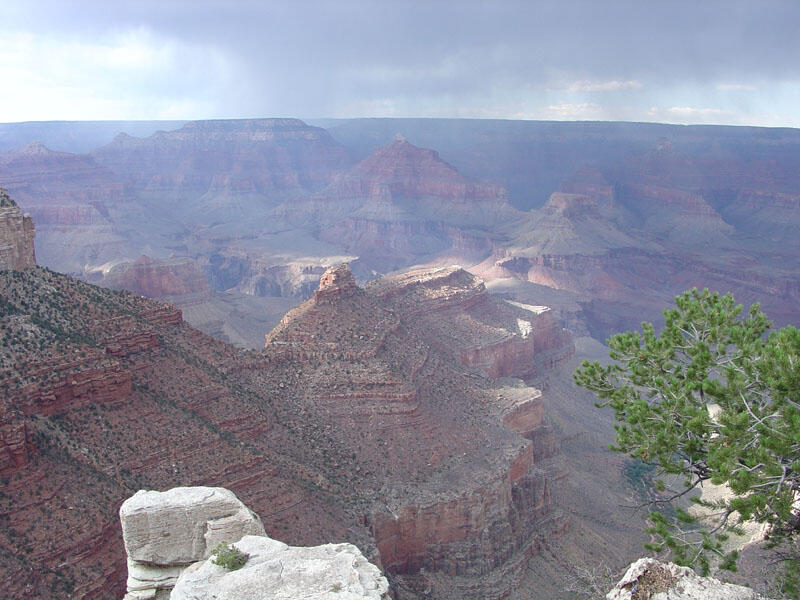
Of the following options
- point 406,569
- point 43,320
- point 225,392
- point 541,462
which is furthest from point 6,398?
point 541,462

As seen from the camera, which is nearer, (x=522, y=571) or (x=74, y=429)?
(x=74, y=429)

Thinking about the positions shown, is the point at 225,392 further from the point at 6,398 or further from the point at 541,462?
the point at 541,462

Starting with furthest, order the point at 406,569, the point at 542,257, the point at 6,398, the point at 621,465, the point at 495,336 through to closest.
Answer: the point at 542,257, the point at 495,336, the point at 621,465, the point at 406,569, the point at 6,398

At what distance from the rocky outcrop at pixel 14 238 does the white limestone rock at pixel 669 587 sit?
96.8ft

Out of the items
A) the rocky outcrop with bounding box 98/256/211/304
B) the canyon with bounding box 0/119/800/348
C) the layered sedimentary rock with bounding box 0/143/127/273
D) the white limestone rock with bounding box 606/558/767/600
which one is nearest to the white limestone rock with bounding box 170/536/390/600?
the white limestone rock with bounding box 606/558/767/600

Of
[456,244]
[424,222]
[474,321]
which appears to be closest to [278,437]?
[474,321]

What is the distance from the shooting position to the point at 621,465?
59.7m

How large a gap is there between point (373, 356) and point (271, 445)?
10.9 m

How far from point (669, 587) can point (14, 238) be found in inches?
1227

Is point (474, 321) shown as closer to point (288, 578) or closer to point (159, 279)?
point (288, 578)

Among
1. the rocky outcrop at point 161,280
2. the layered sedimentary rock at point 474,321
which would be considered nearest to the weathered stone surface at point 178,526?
the layered sedimentary rock at point 474,321

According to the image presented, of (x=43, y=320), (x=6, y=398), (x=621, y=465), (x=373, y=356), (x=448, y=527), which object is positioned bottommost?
(x=621, y=465)

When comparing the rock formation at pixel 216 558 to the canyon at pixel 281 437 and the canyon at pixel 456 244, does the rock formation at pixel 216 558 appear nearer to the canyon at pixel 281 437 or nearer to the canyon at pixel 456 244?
the canyon at pixel 281 437

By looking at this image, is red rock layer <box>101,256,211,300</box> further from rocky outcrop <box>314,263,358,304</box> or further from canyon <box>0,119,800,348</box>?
rocky outcrop <box>314,263,358,304</box>
